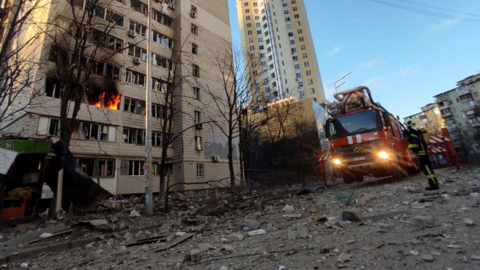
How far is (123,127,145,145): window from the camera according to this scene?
61.7 ft

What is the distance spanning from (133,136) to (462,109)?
77386 millimetres

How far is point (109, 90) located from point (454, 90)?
8083 cm

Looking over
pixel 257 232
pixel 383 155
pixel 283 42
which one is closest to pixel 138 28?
pixel 383 155

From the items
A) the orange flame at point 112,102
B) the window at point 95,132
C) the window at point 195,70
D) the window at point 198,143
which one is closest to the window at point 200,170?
the window at point 198,143

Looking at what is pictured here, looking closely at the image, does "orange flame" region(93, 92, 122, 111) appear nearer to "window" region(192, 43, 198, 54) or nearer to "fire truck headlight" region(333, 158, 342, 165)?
"window" region(192, 43, 198, 54)

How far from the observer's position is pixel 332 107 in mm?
10898

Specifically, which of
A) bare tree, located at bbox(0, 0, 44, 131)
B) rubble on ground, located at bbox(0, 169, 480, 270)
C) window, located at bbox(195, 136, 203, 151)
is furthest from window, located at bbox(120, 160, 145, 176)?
rubble on ground, located at bbox(0, 169, 480, 270)

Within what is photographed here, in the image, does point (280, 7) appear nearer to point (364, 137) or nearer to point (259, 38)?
point (259, 38)

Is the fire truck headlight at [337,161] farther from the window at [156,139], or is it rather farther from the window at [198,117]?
the window at [198,117]

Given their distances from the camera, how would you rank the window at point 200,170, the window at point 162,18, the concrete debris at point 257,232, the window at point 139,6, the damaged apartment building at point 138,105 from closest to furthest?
the concrete debris at point 257,232 < the damaged apartment building at point 138,105 < the window at point 200,170 < the window at point 139,6 < the window at point 162,18

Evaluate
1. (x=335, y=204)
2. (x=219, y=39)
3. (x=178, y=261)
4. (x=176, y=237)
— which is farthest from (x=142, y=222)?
(x=219, y=39)

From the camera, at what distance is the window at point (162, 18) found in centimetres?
2392

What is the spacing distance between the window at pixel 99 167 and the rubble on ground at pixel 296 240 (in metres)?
10.7

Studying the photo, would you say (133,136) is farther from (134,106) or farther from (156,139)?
(134,106)
